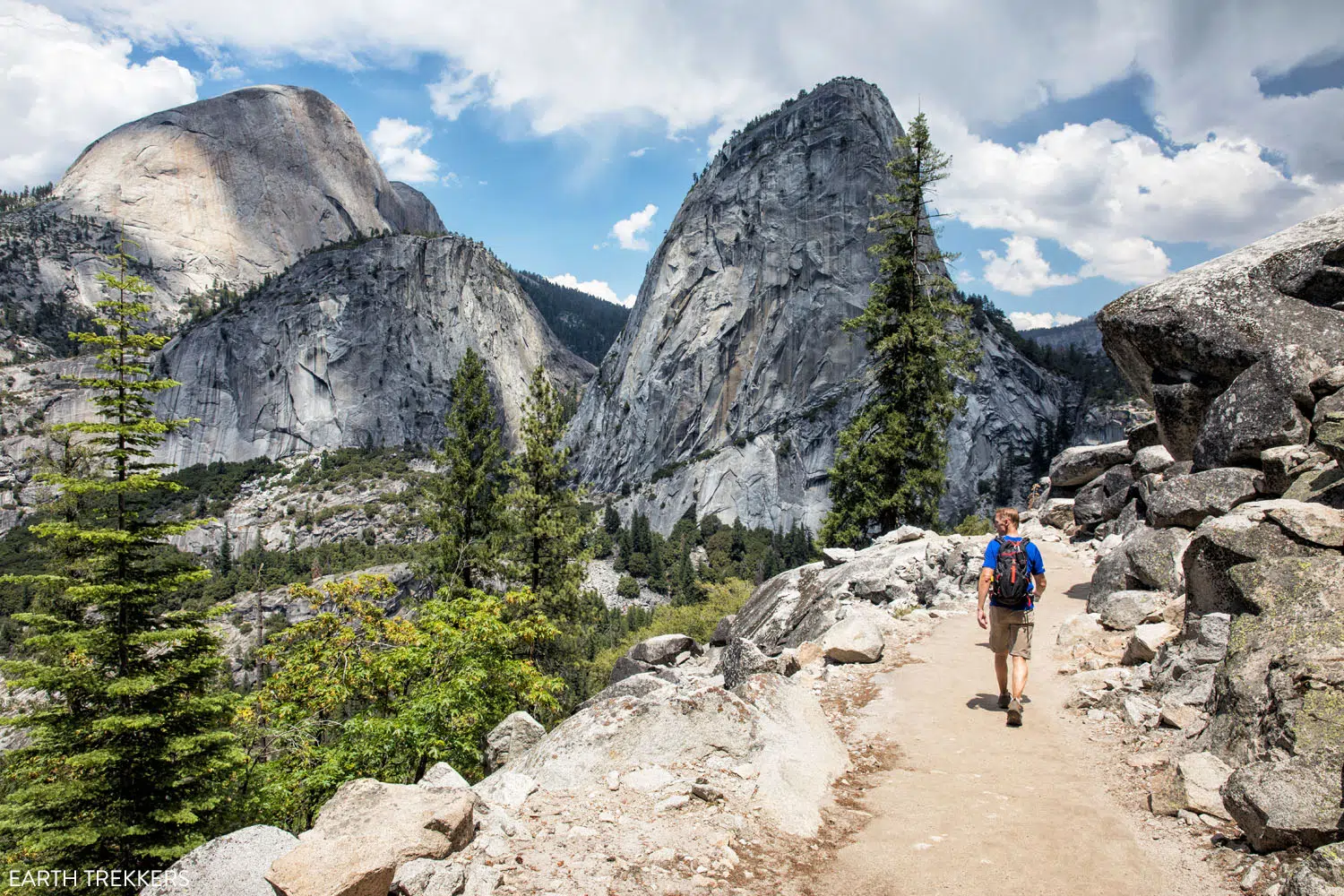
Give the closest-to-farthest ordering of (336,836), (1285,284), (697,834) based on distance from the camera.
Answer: (336,836) < (697,834) < (1285,284)

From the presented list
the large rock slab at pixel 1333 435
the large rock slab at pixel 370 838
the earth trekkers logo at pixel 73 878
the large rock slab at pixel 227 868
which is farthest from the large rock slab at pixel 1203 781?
the earth trekkers logo at pixel 73 878

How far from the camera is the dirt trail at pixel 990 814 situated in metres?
4.65

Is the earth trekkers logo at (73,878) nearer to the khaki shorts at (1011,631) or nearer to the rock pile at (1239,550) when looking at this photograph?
the khaki shorts at (1011,631)

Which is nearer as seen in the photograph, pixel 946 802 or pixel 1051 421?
pixel 946 802

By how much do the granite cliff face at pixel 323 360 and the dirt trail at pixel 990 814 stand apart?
579 ft

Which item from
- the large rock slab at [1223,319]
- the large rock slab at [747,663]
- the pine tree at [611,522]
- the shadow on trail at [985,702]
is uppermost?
the large rock slab at [1223,319]

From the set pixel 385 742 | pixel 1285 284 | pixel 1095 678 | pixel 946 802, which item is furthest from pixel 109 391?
pixel 1285 284

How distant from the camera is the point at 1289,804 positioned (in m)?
4.32

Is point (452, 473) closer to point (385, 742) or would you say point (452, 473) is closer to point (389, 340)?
point (385, 742)

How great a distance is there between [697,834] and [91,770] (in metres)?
11.4

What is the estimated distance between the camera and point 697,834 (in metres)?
5.35

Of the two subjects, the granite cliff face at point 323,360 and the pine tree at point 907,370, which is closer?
the pine tree at point 907,370

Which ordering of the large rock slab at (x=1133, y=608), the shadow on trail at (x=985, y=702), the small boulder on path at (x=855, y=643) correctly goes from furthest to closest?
the small boulder on path at (x=855, y=643), the large rock slab at (x=1133, y=608), the shadow on trail at (x=985, y=702)

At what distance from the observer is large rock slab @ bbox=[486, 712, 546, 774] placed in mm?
10039
